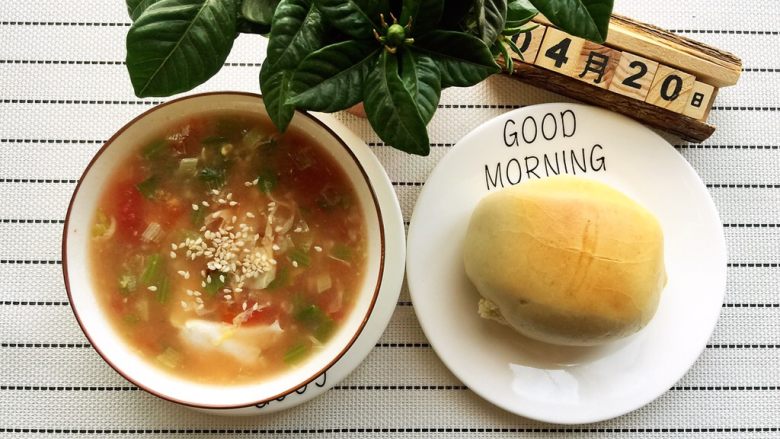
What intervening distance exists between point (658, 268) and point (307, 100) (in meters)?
0.77

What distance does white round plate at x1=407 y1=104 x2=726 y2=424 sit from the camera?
135 centimetres

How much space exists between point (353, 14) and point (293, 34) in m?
0.08

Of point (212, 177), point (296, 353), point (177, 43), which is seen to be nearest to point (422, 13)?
point (177, 43)

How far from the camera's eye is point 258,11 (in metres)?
0.92

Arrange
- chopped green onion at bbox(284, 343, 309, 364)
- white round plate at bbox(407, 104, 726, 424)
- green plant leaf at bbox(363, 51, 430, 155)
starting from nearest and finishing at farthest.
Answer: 1. green plant leaf at bbox(363, 51, 430, 155)
2. chopped green onion at bbox(284, 343, 309, 364)
3. white round plate at bbox(407, 104, 726, 424)

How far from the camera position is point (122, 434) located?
1368mm

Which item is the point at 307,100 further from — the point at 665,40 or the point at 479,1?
the point at 665,40

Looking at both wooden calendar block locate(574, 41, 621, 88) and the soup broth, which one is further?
wooden calendar block locate(574, 41, 621, 88)

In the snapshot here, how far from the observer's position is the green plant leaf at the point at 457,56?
34.3 inches

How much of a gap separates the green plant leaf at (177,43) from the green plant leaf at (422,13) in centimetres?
24

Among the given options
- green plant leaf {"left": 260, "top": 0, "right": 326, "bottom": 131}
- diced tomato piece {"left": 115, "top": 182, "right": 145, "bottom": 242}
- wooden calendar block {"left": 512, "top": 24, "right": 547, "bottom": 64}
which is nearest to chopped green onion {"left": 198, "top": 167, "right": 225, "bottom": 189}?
diced tomato piece {"left": 115, "top": 182, "right": 145, "bottom": 242}

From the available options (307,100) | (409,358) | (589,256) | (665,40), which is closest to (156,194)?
(307,100)

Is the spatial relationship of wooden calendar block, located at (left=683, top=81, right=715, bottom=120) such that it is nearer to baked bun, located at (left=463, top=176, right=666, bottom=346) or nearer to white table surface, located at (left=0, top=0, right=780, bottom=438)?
white table surface, located at (left=0, top=0, right=780, bottom=438)

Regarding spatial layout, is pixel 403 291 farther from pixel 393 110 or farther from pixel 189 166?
pixel 393 110
